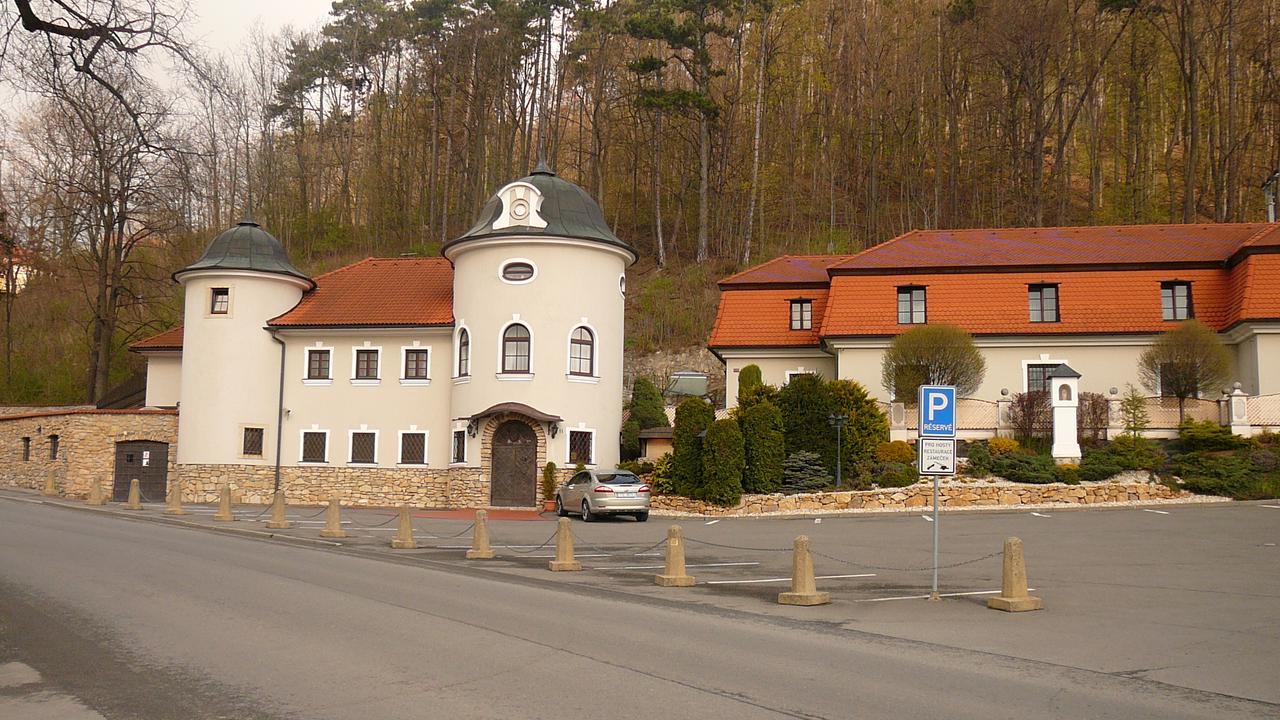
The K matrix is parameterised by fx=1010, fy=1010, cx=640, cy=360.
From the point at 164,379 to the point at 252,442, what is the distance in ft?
22.0

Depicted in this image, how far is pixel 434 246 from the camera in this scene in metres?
55.0

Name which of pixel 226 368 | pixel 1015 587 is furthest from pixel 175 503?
pixel 1015 587

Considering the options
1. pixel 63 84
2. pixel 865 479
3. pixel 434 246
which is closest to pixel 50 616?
pixel 63 84

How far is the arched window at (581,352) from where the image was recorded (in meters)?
33.9

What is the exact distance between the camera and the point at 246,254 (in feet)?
125

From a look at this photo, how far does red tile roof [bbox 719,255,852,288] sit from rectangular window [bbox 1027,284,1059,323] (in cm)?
655

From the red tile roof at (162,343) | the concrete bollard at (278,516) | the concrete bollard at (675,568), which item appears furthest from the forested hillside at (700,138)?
the concrete bollard at (675,568)

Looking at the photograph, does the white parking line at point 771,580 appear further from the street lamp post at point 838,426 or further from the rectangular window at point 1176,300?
the rectangular window at point 1176,300

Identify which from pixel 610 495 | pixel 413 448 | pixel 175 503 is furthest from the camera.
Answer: pixel 413 448

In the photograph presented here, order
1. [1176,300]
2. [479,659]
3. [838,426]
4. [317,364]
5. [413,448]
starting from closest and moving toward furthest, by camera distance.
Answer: [479,659]
[838,426]
[1176,300]
[413,448]
[317,364]

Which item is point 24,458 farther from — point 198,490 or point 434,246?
point 434,246

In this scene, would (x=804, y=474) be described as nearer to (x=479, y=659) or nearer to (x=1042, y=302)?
(x=1042, y=302)

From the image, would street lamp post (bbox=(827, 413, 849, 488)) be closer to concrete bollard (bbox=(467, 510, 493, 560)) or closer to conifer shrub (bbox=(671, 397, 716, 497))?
conifer shrub (bbox=(671, 397, 716, 497))

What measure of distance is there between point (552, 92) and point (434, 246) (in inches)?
413
